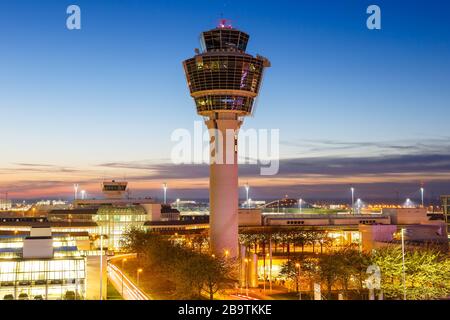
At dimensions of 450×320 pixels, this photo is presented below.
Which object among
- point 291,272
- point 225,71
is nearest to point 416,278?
point 291,272

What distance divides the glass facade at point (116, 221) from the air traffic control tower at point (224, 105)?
133ft

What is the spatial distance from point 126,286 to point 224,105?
1616 inches

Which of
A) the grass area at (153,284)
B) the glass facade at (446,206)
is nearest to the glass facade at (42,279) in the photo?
the grass area at (153,284)

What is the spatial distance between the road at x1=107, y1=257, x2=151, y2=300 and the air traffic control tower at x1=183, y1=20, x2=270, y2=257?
2286 cm

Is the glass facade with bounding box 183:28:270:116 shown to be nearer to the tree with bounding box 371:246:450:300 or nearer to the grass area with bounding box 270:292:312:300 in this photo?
the grass area with bounding box 270:292:312:300

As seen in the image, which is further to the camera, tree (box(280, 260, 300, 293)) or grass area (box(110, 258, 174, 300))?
tree (box(280, 260, 300, 293))

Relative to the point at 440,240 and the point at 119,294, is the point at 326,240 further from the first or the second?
the point at 119,294

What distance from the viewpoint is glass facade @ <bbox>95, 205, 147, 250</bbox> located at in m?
124

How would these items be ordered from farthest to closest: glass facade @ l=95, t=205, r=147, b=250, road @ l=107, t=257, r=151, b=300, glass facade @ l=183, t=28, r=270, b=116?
glass facade @ l=95, t=205, r=147, b=250, glass facade @ l=183, t=28, r=270, b=116, road @ l=107, t=257, r=151, b=300

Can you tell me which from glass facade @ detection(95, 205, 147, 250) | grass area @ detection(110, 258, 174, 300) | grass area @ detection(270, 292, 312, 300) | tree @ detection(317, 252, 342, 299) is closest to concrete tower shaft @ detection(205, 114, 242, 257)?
grass area @ detection(110, 258, 174, 300)

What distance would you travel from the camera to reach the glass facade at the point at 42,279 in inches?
1893

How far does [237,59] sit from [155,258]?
38.5 meters

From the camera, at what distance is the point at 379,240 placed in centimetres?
9950

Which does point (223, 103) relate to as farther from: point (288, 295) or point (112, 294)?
point (112, 294)
